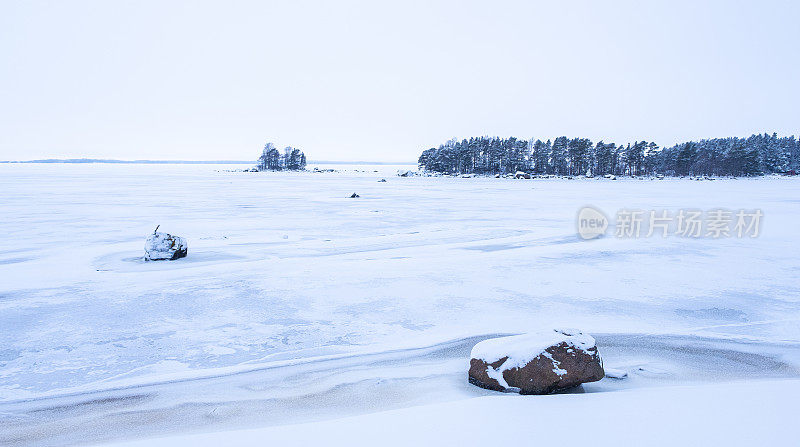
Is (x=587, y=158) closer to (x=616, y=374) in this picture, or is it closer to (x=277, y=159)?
(x=277, y=159)

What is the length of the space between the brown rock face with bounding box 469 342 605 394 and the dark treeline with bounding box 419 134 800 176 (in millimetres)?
106377

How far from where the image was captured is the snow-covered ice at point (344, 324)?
4.26m

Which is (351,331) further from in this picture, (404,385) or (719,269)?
(719,269)

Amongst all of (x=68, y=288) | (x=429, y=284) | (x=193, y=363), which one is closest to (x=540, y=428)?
(x=193, y=363)

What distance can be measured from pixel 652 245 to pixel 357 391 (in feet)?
34.0

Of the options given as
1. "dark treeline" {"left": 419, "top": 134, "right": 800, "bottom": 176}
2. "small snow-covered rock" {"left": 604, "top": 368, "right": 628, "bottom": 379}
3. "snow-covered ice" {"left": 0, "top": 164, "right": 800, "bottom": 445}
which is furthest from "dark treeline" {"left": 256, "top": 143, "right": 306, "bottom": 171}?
"small snow-covered rock" {"left": 604, "top": 368, "right": 628, "bottom": 379}

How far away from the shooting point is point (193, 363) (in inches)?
203

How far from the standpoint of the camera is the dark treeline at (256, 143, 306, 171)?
429 ft

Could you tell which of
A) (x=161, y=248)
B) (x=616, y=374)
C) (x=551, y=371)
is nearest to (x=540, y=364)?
(x=551, y=371)

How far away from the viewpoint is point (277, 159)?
131m

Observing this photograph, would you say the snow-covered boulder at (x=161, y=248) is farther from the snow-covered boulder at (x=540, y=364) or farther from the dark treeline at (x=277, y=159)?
the dark treeline at (x=277, y=159)

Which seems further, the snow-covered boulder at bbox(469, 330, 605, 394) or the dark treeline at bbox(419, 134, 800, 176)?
the dark treeline at bbox(419, 134, 800, 176)

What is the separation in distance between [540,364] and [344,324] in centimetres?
280

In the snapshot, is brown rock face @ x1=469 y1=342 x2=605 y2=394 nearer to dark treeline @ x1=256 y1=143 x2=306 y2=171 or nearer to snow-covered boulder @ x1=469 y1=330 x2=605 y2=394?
snow-covered boulder @ x1=469 y1=330 x2=605 y2=394
